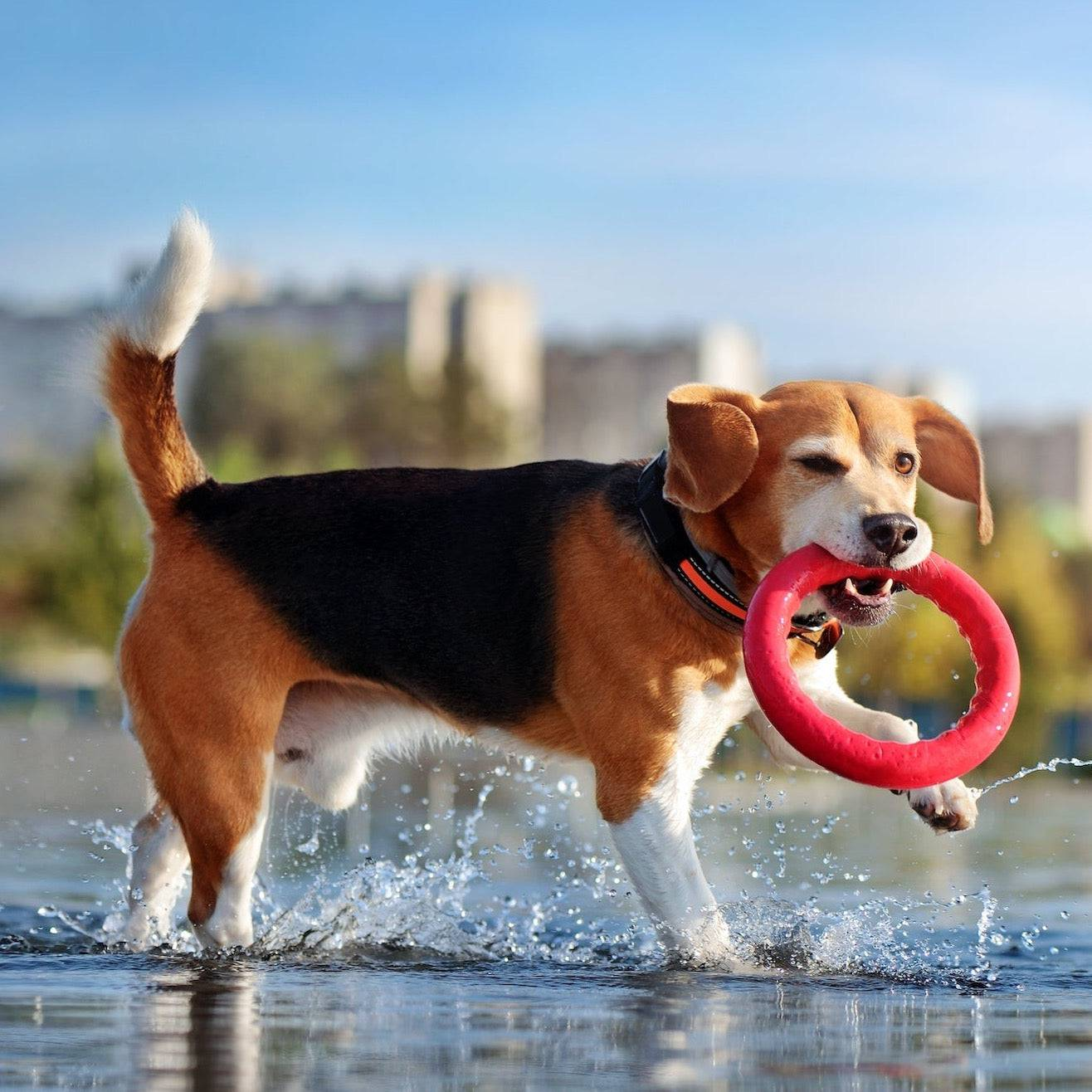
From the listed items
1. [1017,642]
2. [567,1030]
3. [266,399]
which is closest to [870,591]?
[567,1030]

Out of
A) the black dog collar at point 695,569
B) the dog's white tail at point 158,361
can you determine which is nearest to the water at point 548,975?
the black dog collar at point 695,569

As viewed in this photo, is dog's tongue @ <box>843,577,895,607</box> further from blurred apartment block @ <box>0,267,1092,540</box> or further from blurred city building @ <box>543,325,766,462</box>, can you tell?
blurred city building @ <box>543,325,766,462</box>

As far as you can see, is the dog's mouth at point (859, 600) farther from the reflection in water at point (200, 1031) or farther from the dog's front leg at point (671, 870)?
the reflection in water at point (200, 1031)

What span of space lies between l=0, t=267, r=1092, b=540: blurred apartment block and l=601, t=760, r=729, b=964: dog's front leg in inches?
2933

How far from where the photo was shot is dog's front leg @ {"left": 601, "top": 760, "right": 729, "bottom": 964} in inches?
245

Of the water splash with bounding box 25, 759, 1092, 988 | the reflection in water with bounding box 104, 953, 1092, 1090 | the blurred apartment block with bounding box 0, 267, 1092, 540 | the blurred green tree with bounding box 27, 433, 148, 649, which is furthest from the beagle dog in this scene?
the blurred apartment block with bounding box 0, 267, 1092, 540

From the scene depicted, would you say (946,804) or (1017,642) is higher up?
(1017,642)

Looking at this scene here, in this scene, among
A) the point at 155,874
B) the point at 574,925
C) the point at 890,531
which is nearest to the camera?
the point at 890,531

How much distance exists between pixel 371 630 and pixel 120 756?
18.0m

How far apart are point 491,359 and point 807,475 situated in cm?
8515

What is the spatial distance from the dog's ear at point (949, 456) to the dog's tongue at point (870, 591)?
0.68m

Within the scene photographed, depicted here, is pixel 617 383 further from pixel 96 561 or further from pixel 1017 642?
pixel 1017 642

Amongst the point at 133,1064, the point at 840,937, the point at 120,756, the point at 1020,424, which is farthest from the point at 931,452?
the point at 1020,424

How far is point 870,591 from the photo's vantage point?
20.1ft
